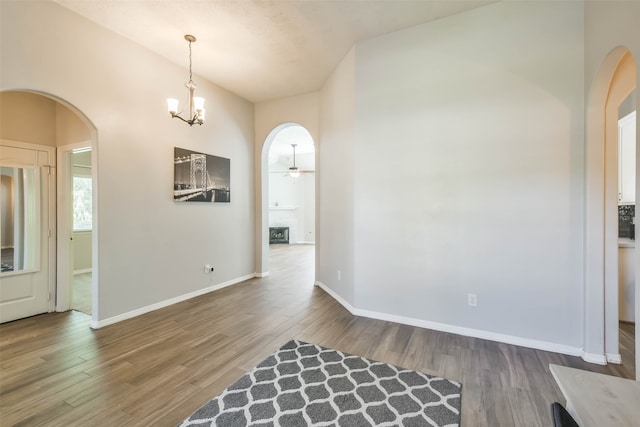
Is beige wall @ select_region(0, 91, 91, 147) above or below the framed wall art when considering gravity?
above

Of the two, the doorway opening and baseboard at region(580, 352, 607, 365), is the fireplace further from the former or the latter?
baseboard at region(580, 352, 607, 365)

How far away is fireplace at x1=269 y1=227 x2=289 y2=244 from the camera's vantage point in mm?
11234

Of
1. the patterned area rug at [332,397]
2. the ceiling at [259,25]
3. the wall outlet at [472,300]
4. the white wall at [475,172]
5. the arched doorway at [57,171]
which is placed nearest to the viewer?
the patterned area rug at [332,397]

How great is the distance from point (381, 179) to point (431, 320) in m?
1.72

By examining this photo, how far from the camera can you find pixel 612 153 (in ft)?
8.02

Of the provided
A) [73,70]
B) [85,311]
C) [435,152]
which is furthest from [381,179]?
[85,311]

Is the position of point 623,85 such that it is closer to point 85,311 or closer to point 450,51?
point 450,51

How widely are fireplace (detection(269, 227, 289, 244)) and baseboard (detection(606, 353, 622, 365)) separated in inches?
378

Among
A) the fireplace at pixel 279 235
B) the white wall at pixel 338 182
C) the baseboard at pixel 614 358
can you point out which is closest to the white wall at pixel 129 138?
the white wall at pixel 338 182

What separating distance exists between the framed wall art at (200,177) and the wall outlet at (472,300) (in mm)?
3880

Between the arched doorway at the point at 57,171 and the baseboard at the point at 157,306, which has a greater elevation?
the arched doorway at the point at 57,171

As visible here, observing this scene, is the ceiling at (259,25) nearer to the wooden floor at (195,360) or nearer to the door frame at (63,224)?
the door frame at (63,224)

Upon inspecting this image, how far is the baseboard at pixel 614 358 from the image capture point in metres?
2.45

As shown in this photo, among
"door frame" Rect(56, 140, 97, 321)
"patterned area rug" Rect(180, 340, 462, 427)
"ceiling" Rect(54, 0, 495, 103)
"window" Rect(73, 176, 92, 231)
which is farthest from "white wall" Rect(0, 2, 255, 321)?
"window" Rect(73, 176, 92, 231)
